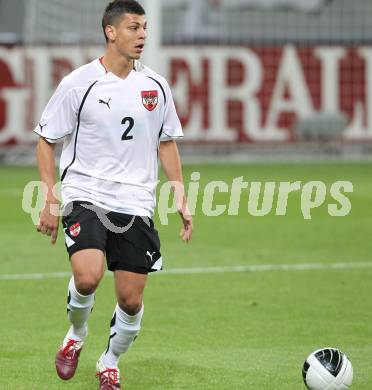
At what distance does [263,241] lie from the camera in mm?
14070

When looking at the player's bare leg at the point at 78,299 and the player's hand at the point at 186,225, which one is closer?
the player's bare leg at the point at 78,299

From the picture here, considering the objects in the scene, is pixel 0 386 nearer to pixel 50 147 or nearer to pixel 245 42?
pixel 50 147

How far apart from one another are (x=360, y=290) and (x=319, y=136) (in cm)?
1371

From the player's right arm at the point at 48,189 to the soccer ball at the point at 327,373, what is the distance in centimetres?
161

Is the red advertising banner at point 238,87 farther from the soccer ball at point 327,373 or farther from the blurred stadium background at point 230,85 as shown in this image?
the soccer ball at point 327,373

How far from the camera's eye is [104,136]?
7246mm

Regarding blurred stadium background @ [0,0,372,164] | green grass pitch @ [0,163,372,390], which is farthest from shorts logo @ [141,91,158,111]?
blurred stadium background @ [0,0,372,164]

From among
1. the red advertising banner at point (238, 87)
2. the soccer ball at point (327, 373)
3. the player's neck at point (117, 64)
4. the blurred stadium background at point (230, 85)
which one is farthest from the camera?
the blurred stadium background at point (230, 85)

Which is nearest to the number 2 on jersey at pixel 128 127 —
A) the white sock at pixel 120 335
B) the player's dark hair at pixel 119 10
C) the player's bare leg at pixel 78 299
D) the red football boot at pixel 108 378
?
the player's dark hair at pixel 119 10

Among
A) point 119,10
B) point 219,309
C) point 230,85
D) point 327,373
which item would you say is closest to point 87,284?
point 327,373

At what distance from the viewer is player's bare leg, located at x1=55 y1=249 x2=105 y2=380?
7.02 m

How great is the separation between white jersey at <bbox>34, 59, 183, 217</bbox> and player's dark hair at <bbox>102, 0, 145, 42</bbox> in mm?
297

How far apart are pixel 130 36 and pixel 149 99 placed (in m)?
0.38

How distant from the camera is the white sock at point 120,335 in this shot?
7.25 meters
